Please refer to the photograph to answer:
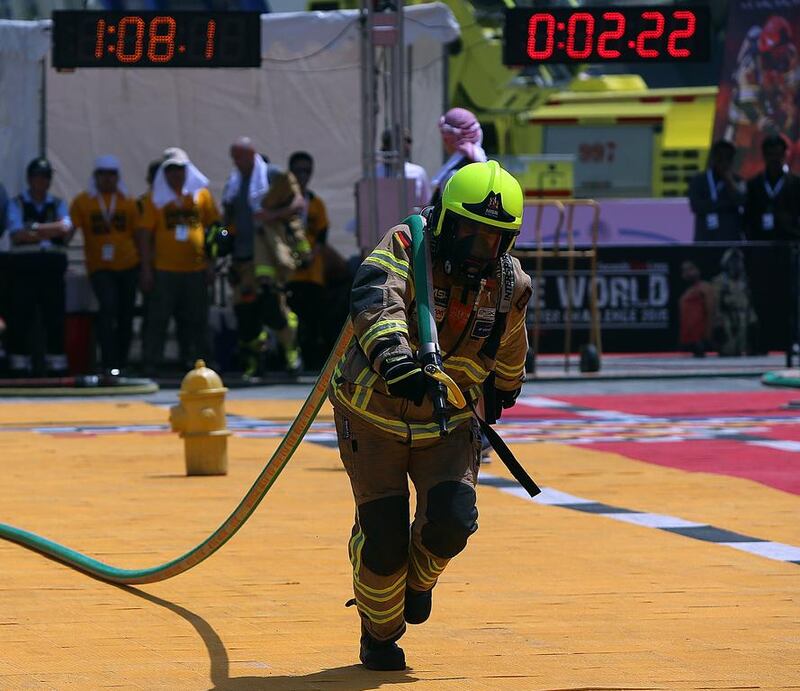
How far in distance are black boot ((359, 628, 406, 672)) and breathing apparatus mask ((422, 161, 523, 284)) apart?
1169 millimetres

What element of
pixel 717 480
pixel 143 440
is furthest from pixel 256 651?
pixel 143 440

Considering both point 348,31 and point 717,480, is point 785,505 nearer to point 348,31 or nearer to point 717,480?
point 717,480

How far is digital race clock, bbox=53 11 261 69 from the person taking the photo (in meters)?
19.1

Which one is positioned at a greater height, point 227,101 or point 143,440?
point 227,101

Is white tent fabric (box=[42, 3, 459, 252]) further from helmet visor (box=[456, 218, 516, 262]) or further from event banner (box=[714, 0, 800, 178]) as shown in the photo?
helmet visor (box=[456, 218, 516, 262])

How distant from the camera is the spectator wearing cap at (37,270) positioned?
63.5 feet

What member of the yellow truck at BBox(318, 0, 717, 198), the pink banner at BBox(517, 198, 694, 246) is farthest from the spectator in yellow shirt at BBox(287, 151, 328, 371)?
the yellow truck at BBox(318, 0, 717, 198)

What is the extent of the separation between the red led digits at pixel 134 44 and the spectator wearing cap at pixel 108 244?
1.07 m

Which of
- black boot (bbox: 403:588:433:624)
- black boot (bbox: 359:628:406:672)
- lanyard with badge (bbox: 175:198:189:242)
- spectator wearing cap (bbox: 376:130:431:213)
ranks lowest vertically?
lanyard with badge (bbox: 175:198:189:242)

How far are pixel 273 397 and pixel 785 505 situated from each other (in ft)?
27.8

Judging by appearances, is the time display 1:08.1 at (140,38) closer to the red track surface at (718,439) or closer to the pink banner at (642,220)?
the red track surface at (718,439)

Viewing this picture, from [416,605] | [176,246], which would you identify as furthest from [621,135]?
[416,605]

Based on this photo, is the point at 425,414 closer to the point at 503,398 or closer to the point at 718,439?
the point at 503,398

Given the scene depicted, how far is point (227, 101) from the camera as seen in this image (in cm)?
2178
